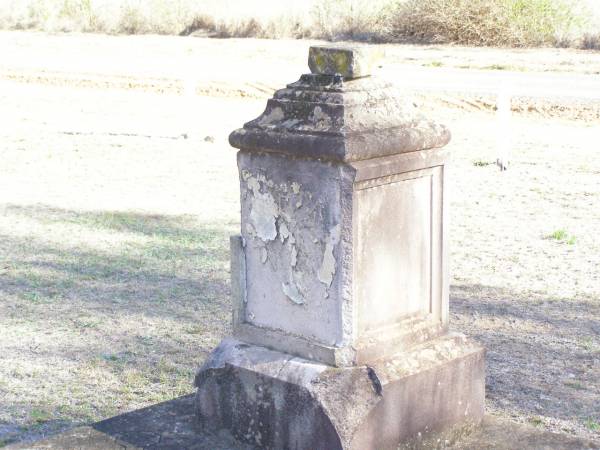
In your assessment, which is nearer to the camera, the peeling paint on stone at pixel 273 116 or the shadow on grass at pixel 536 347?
the peeling paint on stone at pixel 273 116

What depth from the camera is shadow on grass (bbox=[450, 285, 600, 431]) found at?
540cm

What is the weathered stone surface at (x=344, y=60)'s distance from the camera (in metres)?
3.91

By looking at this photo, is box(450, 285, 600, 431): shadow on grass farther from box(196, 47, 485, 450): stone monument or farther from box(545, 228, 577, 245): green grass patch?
box(545, 228, 577, 245): green grass patch

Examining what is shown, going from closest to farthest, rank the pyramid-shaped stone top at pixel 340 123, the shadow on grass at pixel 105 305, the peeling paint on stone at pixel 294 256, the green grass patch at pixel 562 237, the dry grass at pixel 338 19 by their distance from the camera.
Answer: the pyramid-shaped stone top at pixel 340 123 → the peeling paint on stone at pixel 294 256 → the shadow on grass at pixel 105 305 → the green grass patch at pixel 562 237 → the dry grass at pixel 338 19

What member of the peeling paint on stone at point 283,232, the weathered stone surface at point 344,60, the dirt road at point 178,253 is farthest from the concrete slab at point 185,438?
the weathered stone surface at point 344,60

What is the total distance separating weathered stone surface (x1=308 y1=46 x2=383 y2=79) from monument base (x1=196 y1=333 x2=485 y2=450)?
1.10 m

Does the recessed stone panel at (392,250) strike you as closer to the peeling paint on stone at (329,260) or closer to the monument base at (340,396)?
the peeling paint on stone at (329,260)

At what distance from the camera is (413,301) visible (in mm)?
4156

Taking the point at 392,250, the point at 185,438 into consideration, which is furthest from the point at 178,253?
the point at 392,250

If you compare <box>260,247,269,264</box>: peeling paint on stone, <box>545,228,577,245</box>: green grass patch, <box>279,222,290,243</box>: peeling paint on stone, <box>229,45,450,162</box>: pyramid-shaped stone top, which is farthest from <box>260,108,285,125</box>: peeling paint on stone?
<box>545,228,577,245</box>: green grass patch

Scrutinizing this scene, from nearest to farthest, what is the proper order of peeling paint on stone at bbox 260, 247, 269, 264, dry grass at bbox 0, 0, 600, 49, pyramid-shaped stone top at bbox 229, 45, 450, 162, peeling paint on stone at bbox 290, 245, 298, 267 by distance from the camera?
pyramid-shaped stone top at bbox 229, 45, 450, 162 < peeling paint on stone at bbox 290, 245, 298, 267 < peeling paint on stone at bbox 260, 247, 269, 264 < dry grass at bbox 0, 0, 600, 49

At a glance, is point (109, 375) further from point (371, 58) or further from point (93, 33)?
point (93, 33)

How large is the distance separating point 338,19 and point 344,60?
24328 millimetres

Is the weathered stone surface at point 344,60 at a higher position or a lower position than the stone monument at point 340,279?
higher
